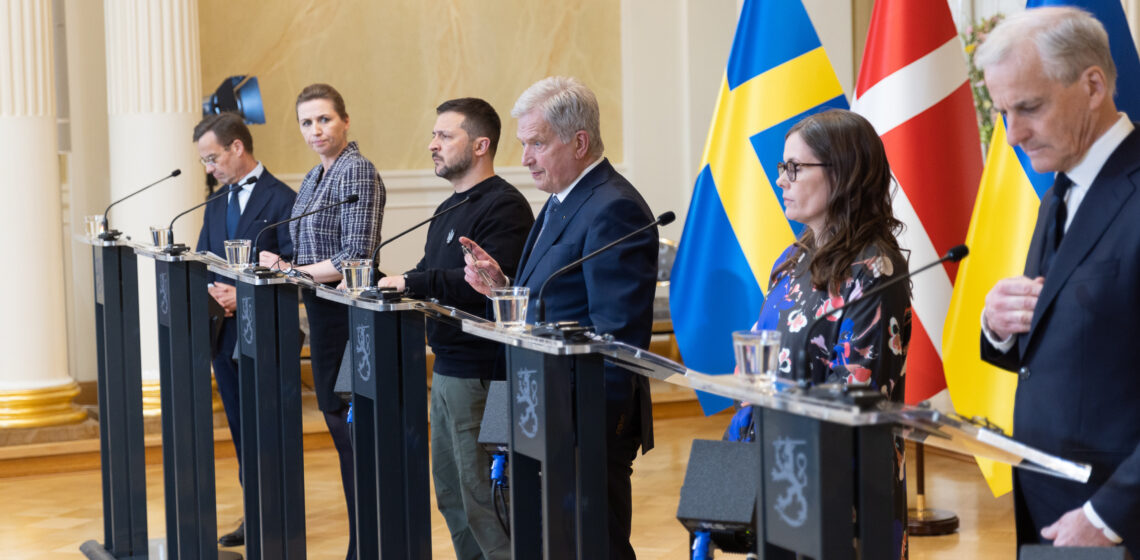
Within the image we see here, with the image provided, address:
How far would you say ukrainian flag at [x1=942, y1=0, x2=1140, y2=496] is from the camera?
339cm

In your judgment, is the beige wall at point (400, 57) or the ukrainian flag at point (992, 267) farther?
the beige wall at point (400, 57)

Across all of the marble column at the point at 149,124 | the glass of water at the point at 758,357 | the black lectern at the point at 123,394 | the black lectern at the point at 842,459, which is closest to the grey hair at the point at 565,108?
the glass of water at the point at 758,357

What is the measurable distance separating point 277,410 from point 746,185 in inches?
65.0

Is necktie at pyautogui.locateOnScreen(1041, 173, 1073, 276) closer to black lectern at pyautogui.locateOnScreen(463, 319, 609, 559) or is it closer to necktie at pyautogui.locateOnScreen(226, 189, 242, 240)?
black lectern at pyautogui.locateOnScreen(463, 319, 609, 559)

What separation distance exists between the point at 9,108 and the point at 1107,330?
5.00 metres

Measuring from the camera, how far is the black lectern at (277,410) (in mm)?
2869

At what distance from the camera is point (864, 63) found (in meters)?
3.85

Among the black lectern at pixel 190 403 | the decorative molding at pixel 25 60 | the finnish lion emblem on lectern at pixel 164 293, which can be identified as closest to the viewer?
the black lectern at pixel 190 403

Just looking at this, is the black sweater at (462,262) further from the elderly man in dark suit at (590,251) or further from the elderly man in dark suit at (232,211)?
the elderly man in dark suit at (232,211)

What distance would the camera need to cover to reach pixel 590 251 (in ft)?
8.55

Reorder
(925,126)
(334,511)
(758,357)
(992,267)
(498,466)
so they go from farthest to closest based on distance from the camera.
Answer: (334,511) < (925,126) < (992,267) < (498,466) < (758,357)

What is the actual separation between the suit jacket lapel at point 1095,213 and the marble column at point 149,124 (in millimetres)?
4677

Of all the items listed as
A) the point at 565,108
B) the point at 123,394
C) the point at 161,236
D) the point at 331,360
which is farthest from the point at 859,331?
the point at 123,394

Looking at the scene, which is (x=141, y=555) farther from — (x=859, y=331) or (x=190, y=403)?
(x=859, y=331)
